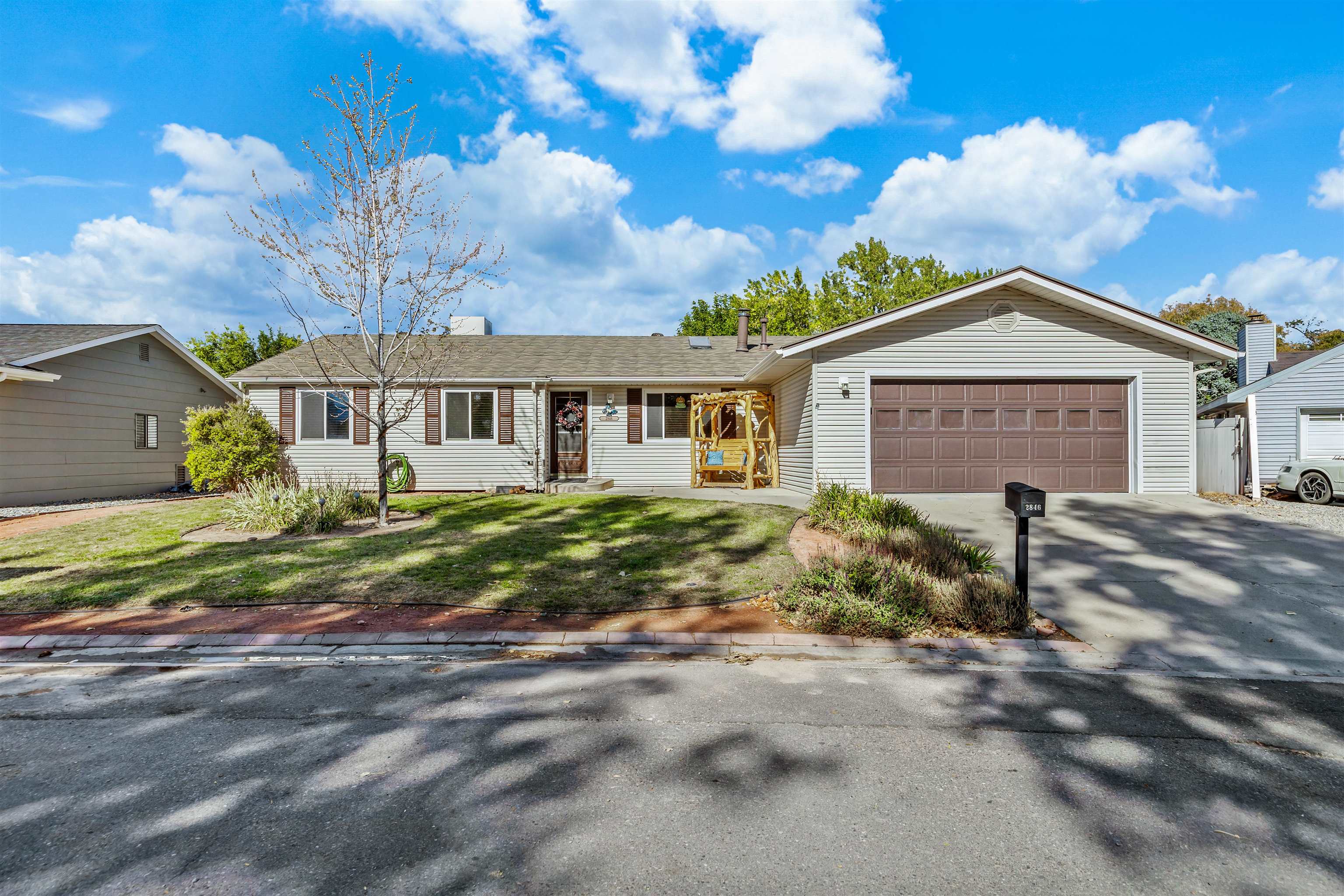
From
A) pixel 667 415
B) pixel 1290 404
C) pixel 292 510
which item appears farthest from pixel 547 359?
pixel 1290 404

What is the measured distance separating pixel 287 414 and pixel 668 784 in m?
15.8

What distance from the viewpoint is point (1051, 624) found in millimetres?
5586

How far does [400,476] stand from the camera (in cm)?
1475

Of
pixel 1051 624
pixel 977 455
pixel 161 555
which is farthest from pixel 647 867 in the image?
pixel 977 455

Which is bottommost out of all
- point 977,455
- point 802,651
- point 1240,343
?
point 802,651

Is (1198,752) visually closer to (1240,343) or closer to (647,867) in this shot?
(647,867)

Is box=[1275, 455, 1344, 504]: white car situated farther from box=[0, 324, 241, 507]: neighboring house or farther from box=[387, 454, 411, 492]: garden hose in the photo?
box=[0, 324, 241, 507]: neighboring house

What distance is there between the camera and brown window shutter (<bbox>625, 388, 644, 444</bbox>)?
16.2 m

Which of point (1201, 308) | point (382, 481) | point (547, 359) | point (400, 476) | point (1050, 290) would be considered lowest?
point (400, 476)

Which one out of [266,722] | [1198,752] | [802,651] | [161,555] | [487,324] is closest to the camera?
[1198,752]

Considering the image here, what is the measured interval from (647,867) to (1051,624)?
4.61m

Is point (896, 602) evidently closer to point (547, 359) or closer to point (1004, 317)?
point (1004, 317)

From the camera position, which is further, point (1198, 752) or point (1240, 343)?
point (1240, 343)

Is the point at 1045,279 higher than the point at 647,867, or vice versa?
the point at 1045,279
